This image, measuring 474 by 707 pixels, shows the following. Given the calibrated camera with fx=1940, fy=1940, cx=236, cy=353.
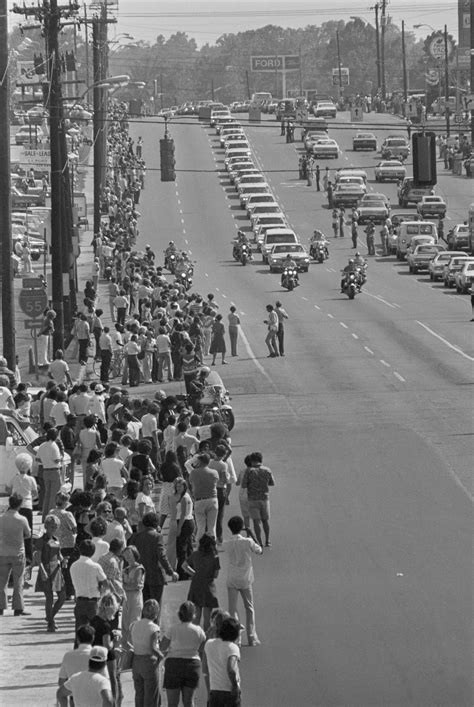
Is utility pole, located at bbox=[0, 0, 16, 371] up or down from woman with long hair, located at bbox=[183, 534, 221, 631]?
up

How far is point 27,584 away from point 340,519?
4844 millimetres

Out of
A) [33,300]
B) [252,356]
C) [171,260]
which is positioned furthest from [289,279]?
[33,300]

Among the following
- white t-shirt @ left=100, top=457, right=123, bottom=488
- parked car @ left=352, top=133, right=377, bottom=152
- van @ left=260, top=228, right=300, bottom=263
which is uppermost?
parked car @ left=352, top=133, right=377, bottom=152

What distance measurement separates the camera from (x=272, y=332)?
147 ft

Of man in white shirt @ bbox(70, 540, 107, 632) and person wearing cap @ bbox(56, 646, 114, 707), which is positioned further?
man in white shirt @ bbox(70, 540, 107, 632)

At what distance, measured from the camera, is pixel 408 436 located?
3206 centimetres

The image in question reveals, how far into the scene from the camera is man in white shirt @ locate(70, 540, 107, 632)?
17.9 m

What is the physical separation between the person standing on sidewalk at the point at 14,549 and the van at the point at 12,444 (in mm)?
4478

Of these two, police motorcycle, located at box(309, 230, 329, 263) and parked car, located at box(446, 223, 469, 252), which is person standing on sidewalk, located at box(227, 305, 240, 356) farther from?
parked car, located at box(446, 223, 469, 252)

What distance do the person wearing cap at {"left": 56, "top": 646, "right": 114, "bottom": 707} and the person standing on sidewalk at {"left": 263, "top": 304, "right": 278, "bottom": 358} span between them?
30.1m

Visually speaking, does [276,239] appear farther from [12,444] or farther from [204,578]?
[204,578]

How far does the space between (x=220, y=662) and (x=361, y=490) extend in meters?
12.2

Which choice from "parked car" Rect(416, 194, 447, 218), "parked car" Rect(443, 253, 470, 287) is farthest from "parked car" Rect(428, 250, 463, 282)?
"parked car" Rect(416, 194, 447, 218)

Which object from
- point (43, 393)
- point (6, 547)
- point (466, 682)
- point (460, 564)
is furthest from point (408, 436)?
point (466, 682)
